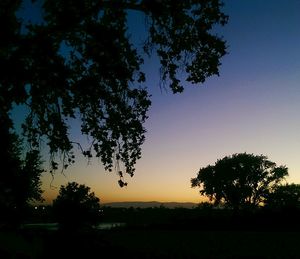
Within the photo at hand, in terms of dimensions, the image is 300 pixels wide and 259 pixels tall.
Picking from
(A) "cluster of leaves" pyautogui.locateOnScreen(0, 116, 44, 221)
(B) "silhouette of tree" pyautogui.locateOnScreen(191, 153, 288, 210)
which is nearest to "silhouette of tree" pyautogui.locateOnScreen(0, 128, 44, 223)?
(A) "cluster of leaves" pyautogui.locateOnScreen(0, 116, 44, 221)

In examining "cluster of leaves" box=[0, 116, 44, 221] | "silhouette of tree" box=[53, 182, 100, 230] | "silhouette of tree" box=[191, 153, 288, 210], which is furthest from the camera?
"silhouette of tree" box=[191, 153, 288, 210]

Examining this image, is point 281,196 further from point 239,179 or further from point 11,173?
point 11,173

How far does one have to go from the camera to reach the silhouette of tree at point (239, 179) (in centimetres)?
9319

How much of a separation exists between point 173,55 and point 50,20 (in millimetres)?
4809

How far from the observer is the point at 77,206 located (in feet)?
141

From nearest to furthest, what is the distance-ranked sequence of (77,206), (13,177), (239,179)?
(13,177)
(77,206)
(239,179)

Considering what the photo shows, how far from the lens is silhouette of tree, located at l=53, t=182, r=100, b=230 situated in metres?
41.3

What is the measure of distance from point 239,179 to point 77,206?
58644 mm

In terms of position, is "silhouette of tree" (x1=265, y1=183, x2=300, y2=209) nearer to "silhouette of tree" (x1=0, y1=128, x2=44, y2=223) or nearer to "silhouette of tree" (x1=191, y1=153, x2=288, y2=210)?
"silhouette of tree" (x1=191, y1=153, x2=288, y2=210)

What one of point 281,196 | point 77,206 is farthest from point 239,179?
point 77,206

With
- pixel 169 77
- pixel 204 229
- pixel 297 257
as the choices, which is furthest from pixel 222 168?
pixel 169 77

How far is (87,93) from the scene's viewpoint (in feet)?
48.9

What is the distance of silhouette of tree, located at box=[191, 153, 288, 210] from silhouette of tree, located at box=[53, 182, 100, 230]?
180 feet

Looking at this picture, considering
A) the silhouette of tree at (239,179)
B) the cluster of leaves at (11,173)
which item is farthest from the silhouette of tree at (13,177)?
the silhouette of tree at (239,179)
